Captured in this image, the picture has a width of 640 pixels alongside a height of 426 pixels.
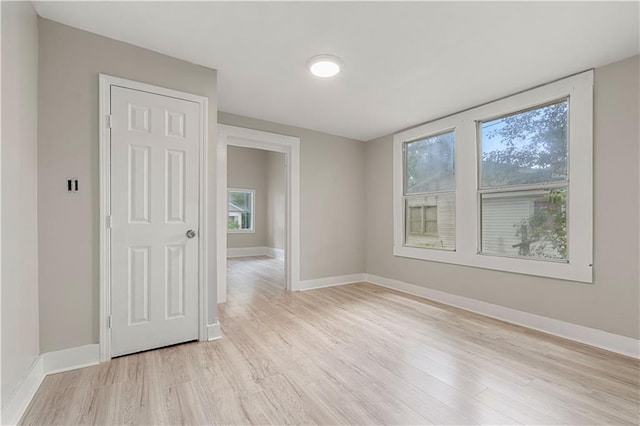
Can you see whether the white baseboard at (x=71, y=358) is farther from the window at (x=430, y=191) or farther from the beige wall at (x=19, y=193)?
the window at (x=430, y=191)

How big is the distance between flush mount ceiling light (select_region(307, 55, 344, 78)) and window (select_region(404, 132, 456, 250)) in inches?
78.3

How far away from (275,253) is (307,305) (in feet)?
14.9

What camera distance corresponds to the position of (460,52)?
89.5 inches

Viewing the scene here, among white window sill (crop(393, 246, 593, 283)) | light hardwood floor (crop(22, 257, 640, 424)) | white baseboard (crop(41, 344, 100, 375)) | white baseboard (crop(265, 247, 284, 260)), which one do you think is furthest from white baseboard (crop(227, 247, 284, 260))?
white baseboard (crop(41, 344, 100, 375))

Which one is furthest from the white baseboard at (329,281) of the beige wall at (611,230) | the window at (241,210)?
the window at (241,210)

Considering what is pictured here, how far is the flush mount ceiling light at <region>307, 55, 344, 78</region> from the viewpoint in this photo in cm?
238

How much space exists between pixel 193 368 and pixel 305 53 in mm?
2533

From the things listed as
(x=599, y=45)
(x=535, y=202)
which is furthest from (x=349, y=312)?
(x=599, y=45)

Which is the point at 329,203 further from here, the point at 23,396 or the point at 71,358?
the point at 23,396

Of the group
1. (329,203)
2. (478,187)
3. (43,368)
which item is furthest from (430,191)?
(43,368)

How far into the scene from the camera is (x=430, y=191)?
402 centimetres

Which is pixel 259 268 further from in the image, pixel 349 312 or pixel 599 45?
pixel 599 45

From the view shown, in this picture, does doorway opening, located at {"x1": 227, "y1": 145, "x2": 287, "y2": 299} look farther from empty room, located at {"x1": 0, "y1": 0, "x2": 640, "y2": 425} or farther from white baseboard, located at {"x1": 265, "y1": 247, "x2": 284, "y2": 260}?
empty room, located at {"x1": 0, "y1": 0, "x2": 640, "y2": 425}

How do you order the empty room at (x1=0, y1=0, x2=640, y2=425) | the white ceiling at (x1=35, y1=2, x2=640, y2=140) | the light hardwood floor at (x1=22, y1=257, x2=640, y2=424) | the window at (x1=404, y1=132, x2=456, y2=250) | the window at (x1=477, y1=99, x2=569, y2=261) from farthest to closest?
1. the window at (x1=404, y1=132, x2=456, y2=250)
2. the window at (x1=477, y1=99, x2=569, y2=261)
3. the white ceiling at (x1=35, y1=2, x2=640, y2=140)
4. the empty room at (x1=0, y1=0, x2=640, y2=425)
5. the light hardwood floor at (x1=22, y1=257, x2=640, y2=424)
